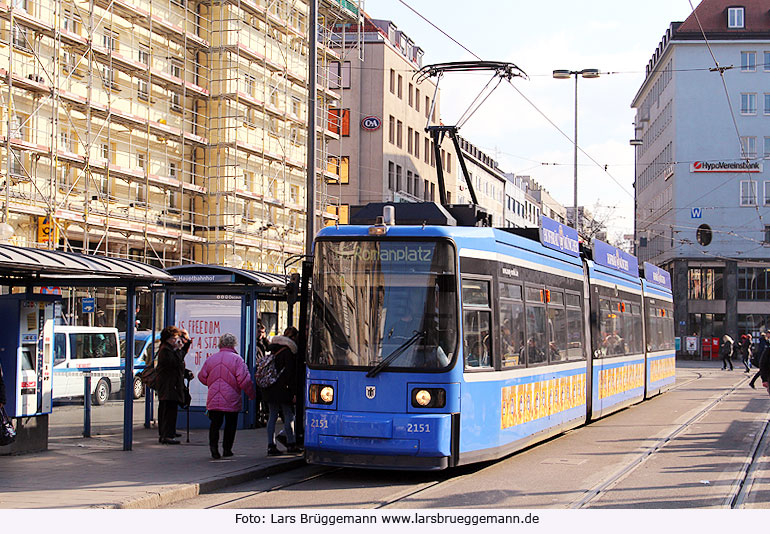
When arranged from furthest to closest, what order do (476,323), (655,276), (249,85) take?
1. (249,85)
2. (655,276)
3. (476,323)

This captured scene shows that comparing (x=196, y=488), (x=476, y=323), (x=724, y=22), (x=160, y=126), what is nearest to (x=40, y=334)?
(x=196, y=488)

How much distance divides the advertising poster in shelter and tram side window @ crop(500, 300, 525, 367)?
5.20m

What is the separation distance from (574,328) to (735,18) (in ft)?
202

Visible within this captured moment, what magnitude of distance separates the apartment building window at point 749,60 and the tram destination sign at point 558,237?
57643 mm

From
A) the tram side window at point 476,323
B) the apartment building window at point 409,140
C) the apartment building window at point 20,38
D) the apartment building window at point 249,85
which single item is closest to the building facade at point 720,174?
the apartment building window at point 409,140

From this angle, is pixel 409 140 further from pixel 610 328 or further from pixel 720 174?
pixel 610 328

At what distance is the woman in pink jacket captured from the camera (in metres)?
13.0

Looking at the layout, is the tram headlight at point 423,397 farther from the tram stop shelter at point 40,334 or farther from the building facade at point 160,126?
the building facade at point 160,126

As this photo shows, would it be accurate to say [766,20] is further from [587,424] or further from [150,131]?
[587,424]

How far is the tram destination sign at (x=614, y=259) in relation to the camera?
19345mm

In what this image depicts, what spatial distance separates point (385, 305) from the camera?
1148 centimetres

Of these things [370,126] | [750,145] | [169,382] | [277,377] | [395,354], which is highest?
[750,145]

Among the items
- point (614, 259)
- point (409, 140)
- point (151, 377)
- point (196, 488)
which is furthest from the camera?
point (409, 140)
